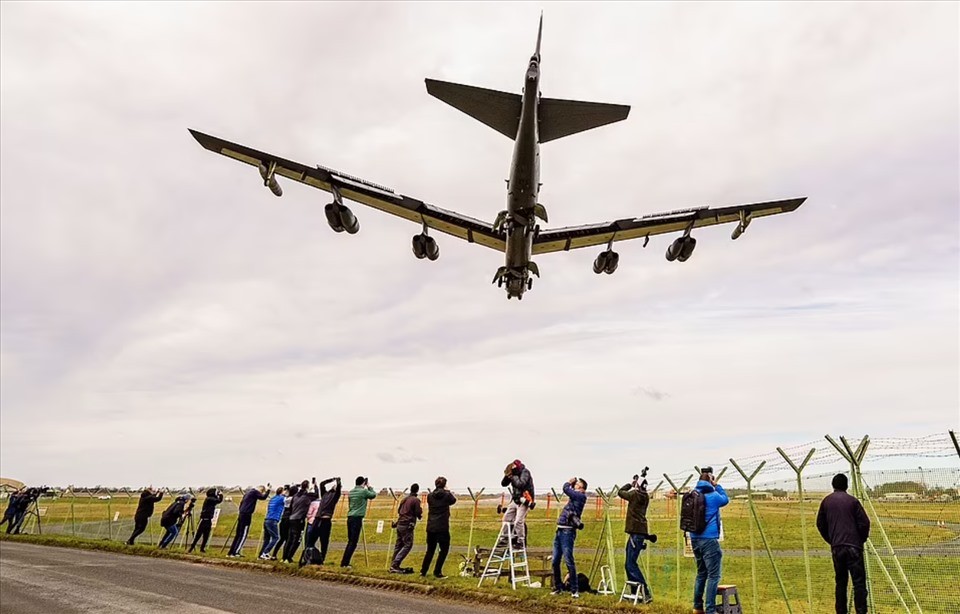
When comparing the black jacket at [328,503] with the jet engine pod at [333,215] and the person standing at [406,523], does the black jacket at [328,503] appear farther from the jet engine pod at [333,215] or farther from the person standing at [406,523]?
the jet engine pod at [333,215]

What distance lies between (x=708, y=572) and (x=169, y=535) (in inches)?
804

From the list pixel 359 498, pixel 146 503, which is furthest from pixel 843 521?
pixel 146 503

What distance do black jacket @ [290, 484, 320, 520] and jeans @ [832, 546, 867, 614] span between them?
13.4 meters

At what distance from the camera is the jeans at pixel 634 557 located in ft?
39.5

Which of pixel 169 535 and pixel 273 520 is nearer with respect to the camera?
pixel 273 520

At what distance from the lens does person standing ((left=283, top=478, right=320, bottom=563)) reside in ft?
59.4

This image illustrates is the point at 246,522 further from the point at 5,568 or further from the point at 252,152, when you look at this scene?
the point at 252,152

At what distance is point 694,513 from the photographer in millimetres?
10578

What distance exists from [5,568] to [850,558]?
2068 centimetres

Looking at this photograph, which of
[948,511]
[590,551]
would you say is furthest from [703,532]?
[590,551]

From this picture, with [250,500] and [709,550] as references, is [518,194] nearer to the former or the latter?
[709,550]

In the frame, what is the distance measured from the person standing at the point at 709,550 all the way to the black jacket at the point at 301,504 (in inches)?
441

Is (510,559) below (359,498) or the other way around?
below

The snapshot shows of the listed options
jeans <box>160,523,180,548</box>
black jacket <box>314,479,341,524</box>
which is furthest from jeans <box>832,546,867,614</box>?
jeans <box>160,523,180,548</box>
